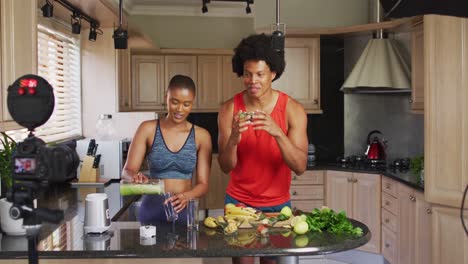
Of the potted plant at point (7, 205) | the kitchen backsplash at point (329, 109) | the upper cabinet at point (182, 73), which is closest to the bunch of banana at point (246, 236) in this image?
the potted plant at point (7, 205)

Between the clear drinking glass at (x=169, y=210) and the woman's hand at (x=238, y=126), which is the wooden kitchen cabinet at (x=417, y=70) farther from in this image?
the clear drinking glass at (x=169, y=210)

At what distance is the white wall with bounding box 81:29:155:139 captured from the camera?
4980 millimetres

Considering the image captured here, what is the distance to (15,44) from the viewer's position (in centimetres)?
231

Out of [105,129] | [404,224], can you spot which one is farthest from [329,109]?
[105,129]

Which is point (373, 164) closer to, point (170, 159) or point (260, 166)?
point (260, 166)

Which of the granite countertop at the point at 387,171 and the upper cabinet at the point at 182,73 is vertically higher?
the upper cabinet at the point at 182,73

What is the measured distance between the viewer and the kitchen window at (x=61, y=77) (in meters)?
4.19

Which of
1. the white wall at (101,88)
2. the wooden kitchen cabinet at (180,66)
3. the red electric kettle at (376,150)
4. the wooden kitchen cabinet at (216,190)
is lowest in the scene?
the wooden kitchen cabinet at (216,190)

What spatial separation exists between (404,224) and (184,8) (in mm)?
3932

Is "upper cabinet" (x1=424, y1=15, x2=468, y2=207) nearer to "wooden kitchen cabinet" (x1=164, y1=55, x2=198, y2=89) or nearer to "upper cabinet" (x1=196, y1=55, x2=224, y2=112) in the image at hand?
"upper cabinet" (x1=196, y1=55, x2=224, y2=112)

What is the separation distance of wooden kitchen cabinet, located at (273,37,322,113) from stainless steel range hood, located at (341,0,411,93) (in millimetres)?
421

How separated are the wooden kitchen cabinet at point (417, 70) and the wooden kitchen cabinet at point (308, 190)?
1.08 metres

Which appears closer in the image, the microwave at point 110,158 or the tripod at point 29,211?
the tripod at point 29,211

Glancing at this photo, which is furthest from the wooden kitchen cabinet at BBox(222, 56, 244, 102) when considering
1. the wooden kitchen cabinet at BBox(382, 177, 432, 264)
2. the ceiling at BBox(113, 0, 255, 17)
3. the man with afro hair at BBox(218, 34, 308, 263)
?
the man with afro hair at BBox(218, 34, 308, 263)
